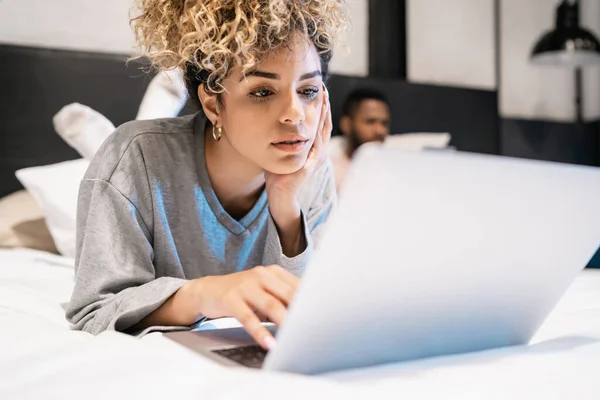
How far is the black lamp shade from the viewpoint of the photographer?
10.5 feet

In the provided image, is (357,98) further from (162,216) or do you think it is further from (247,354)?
(247,354)

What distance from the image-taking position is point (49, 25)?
8.60 ft

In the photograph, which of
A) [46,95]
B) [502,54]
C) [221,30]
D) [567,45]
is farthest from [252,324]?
[502,54]

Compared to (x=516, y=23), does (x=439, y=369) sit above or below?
below

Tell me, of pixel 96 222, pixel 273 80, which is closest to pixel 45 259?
pixel 96 222

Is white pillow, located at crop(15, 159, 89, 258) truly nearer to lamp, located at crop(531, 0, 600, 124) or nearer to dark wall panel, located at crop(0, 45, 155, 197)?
dark wall panel, located at crop(0, 45, 155, 197)

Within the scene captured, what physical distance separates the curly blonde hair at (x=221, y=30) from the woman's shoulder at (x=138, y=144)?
10 cm

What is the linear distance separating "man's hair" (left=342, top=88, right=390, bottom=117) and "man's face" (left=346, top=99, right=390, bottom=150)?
0.05ft

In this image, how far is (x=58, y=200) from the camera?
1881 millimetres

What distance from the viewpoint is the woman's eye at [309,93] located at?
1.06m

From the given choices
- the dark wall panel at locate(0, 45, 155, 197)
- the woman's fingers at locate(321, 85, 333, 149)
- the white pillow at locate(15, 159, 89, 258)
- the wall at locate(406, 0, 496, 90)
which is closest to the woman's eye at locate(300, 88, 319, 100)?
the woman's fingers at locate(321, 85, 333, 149)

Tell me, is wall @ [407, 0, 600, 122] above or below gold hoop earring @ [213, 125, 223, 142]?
above

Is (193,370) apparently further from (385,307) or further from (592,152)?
(592,152)

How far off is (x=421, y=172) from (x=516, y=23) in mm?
3665
